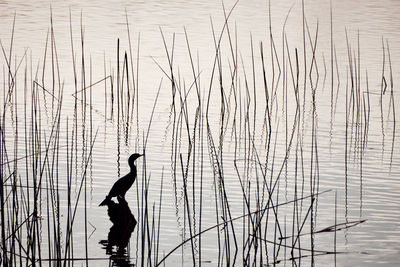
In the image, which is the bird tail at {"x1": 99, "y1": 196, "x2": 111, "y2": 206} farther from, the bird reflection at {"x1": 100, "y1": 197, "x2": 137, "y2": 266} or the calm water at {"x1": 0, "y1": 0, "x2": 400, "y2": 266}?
the calm water at {"x1": 0, "y1": 0, "x2": 400, "y2": 266}

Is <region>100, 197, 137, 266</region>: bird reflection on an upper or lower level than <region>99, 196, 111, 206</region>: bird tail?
lower

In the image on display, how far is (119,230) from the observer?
4.92 metres

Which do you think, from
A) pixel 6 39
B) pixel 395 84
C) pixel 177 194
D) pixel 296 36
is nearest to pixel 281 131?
pixel 177 194

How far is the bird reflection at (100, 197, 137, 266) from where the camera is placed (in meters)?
4.48

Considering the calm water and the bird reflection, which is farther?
the calm water

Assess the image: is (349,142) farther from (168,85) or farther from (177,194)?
(168,85)

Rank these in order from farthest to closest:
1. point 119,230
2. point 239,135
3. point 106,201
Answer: point 239,135 → point 106,201 → point 119,230

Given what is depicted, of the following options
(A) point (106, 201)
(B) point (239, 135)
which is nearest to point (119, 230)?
(A) point (106, 201)

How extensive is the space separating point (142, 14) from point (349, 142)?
11.9m

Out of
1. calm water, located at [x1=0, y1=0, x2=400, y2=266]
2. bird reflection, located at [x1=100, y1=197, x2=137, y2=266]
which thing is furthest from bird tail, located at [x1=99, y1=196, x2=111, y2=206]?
calm water, located at [x1=0, y1=0, x2=400, y2=266]

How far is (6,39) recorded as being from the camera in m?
12.6

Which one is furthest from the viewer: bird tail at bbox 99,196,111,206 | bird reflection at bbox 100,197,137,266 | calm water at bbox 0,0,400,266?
bird tail at bbox 99,196,111,206

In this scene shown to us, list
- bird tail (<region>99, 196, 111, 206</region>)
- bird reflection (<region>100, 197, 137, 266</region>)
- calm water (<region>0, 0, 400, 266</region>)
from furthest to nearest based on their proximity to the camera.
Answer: bird tail (<region>99, 196, 111, 206</region>)
calm water (<region>0, 0, 400, 266</region>)
bird reflection (<region>100, 197, 137, 266</region>)

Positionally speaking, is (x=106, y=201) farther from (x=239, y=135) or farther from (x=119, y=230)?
(x=239, y=135)
